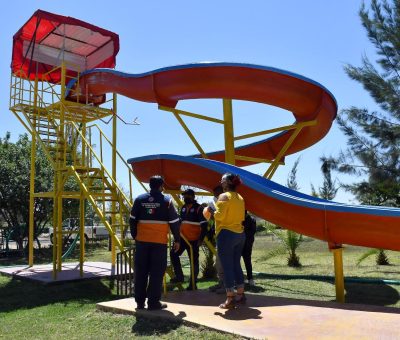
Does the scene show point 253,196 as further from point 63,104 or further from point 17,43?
point 17,43

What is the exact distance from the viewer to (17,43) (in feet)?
41.4

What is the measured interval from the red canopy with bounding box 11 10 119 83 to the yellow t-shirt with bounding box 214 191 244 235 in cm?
790

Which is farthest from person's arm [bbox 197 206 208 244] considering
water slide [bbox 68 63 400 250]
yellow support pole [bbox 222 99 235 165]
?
yellow support pole [bbox 222 99 235 165]

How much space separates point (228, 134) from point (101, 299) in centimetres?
463

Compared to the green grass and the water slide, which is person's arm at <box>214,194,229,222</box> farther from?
the water slide

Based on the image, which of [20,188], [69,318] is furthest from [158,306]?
[20,188]

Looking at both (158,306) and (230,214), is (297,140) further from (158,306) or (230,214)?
(158,306)

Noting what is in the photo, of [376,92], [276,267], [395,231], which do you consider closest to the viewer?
[395,231]

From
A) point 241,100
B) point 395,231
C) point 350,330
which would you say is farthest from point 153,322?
point 241,100

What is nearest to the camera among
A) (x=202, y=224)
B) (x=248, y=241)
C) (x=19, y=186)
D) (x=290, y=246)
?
(x=202, y=224)

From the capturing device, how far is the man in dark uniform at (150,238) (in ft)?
19.8

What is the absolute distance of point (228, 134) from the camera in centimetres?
1046

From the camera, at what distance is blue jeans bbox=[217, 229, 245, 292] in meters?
5.82

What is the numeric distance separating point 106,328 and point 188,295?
1.80 m
